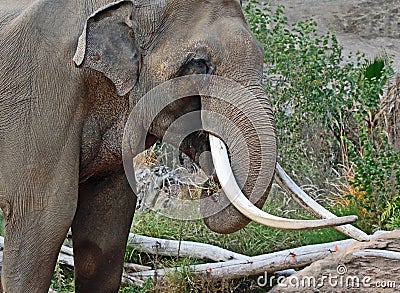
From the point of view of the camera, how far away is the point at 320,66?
8.18 metres

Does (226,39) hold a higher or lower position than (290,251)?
higher

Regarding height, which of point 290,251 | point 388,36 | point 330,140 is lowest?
point 388,36

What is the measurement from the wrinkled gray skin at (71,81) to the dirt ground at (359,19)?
766 cm

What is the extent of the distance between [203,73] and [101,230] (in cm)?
119

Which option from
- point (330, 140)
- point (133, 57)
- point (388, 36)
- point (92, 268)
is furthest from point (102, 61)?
point (388, 36)

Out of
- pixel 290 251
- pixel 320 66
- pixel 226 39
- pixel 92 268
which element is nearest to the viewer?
pixel 226 39

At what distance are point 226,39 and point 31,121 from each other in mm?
893

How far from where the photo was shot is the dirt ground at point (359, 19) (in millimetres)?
11555

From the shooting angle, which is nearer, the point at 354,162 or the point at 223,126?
the point at 223,126

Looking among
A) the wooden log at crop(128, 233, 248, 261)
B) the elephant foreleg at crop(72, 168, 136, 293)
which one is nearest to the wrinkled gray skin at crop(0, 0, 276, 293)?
the elephant foreleg at crop(72, 168, 136, 293)

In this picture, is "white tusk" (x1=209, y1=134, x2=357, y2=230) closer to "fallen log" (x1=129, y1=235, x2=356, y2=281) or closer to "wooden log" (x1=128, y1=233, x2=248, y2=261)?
"fallen log" (x1=129, y1=235, x2=356, y2=281)

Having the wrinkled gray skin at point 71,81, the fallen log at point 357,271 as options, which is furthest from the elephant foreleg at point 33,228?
the fallen log at point 357,271

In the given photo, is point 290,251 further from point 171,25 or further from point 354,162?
point 171,25

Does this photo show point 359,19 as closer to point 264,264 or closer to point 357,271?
point 264,264
